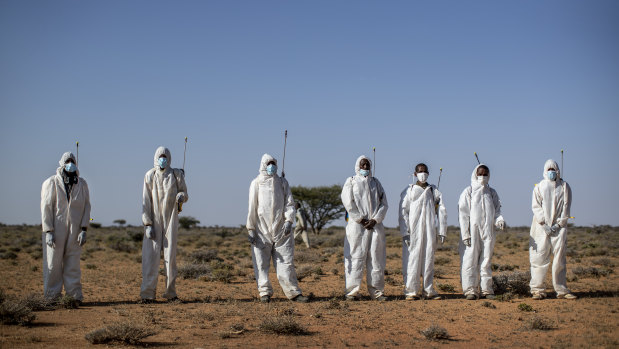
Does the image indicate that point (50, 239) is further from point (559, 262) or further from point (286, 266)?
point (559, 262)

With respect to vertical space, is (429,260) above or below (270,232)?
below

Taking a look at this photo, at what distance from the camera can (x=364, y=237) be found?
962 cm

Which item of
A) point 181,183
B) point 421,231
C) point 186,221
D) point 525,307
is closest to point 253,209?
point 181,183

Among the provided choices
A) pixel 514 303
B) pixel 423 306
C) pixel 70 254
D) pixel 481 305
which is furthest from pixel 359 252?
pixel 70 254

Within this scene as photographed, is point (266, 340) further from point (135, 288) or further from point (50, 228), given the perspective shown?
point (135, 288)

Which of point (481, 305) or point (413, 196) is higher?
point (413, 196)

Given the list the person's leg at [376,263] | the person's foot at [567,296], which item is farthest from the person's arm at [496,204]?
the person's leg at [376,263]

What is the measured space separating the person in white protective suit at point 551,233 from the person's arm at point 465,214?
3.93 ft

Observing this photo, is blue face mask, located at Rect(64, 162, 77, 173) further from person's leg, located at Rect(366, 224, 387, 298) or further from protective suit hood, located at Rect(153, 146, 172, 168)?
person's leg, located at Rect(366, 224, 387, 298)

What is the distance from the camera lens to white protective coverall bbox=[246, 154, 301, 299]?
30.6ft

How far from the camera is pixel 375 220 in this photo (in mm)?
9602

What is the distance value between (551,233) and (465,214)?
1.52m

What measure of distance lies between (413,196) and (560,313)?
3.05 m

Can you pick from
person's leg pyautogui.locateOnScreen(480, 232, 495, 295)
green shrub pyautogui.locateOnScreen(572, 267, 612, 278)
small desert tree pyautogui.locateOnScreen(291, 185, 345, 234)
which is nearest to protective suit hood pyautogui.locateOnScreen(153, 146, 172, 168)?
person's leg pyautogui.locateOnScreen(480, 232, 495, 295)
